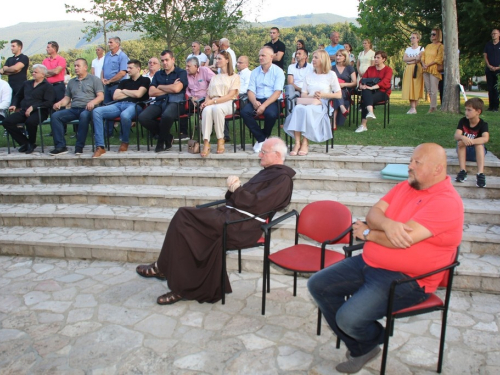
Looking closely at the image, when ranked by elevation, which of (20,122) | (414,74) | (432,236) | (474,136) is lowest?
(432,236)

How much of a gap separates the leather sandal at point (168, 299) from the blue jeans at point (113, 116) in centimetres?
390

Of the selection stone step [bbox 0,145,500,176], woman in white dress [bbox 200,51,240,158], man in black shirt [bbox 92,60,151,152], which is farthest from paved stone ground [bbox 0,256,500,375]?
man in black shirt [bbox 92,60,151,152]

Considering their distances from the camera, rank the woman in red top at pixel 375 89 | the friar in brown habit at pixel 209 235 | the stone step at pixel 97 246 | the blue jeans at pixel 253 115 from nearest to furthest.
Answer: the friar in brown habit at pixel 209 235 < the stone step at pixel 97 246 < the blue jeans at pixel 253 115 < the woman in red top at pixel 375 89

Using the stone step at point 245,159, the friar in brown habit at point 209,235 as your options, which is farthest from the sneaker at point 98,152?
the friar in brown habit at point 209,235

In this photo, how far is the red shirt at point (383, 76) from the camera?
855 centimetres

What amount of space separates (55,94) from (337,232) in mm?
6258

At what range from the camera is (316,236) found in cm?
369

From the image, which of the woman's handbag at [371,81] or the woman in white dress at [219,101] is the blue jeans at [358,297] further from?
the woman's handbag at [371,81]

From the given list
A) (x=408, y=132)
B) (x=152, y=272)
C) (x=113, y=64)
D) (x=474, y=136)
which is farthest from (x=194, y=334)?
(x=113, y=64)

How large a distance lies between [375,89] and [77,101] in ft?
17.8

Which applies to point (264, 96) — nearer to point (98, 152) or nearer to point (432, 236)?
point (98, 152)

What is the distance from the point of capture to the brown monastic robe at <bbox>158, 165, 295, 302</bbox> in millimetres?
3836

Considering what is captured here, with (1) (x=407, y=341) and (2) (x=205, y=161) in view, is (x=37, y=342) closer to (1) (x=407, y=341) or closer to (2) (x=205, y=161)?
(1) (x=407, y=341)

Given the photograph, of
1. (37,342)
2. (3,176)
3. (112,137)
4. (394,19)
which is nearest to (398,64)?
(394,19)
